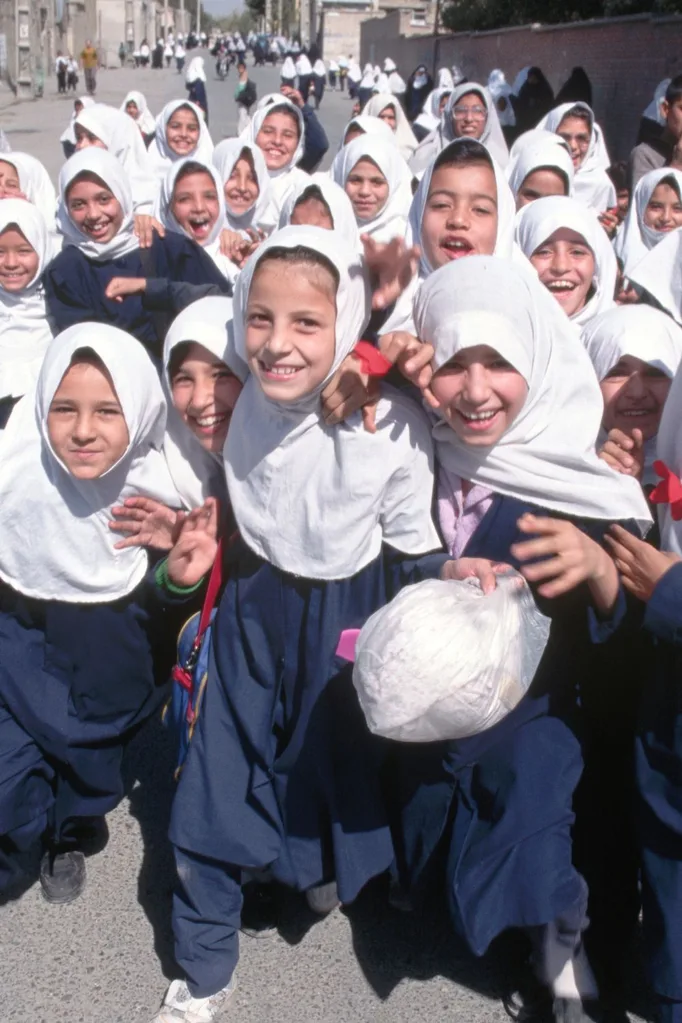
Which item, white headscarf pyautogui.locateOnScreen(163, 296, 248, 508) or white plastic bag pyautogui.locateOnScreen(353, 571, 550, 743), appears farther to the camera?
white headscarf pyautogui.locateOnScreen(163, 296, 248, 508)

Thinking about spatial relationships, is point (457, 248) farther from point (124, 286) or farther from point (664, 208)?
point (664, 208)

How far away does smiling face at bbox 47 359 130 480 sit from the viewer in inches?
96.6

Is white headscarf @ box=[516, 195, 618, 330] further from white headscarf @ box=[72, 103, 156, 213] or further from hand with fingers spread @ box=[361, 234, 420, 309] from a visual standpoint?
white headscarf @ box=[72, 103, 156, 213]

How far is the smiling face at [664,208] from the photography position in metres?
4.73

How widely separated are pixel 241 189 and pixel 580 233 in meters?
2.55

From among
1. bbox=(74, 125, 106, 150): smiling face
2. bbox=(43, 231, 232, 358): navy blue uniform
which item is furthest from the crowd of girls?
bbox=(74, 125, 106, 150): smiling face

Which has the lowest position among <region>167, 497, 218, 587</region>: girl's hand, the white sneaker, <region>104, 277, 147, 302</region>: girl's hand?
the white sneaker

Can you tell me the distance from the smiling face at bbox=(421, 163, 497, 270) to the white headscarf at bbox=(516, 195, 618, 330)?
624 mm

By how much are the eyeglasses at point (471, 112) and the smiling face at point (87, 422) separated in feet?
16.3

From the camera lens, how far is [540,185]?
4.62 metres

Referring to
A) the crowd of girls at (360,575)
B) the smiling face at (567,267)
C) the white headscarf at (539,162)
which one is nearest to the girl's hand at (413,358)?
the crowd of girls at (360,575)

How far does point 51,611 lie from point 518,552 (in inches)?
47.6

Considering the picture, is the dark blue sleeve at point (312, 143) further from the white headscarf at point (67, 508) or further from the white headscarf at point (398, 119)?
the white headscarf at point (67, 508)

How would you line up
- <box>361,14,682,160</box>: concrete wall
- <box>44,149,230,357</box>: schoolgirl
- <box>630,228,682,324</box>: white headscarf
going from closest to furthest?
<box>630,228,682,324</box>: white headscarf, <box>44,149,230,357</box>: schoolgirl, <box>361,14,682,160</box>: concrete wall
